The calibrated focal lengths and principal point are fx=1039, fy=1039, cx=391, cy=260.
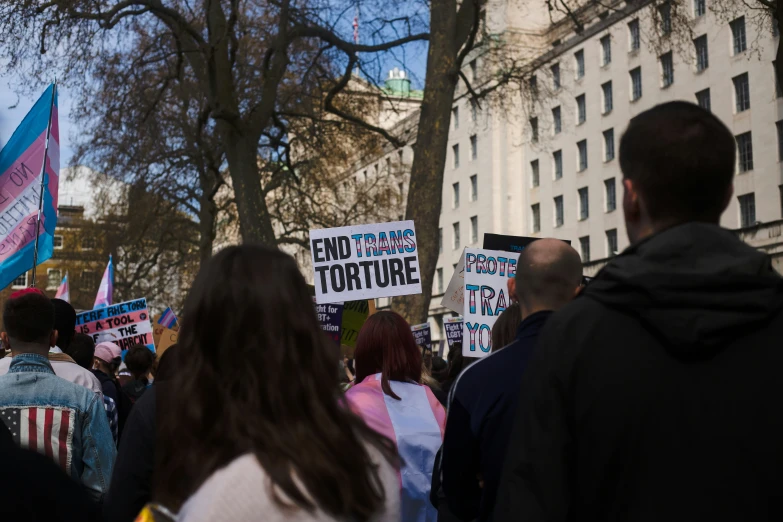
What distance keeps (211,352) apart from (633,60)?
51.0 meters

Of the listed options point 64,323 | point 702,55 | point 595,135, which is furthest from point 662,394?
point 595,135

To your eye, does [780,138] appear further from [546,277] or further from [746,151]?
[546,277]

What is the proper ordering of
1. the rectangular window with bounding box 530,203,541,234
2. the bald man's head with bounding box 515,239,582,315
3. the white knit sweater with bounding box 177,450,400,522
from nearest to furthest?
the white knit sweater with bounding box 177,450,400,522 → the bald man's head with bounding box 515,239,582,315 → the rectangular window with bounding box 530,203,541,234

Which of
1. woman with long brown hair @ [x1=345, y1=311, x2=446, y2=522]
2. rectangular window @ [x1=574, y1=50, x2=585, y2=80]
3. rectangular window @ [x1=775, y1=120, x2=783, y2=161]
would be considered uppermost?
rectangular window @ [x1=574, y1=50, x2=585, y2=80]

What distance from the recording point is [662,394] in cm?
216

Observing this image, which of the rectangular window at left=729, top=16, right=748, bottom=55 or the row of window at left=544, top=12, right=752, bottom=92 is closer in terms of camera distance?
the rectangular window at left=729, top=16, right=748, bottom=55

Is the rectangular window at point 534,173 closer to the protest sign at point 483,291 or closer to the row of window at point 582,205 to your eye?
the row of window at point 582,205

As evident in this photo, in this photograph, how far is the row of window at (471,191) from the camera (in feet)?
221

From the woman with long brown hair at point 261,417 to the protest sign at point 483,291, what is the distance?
20.5 feet

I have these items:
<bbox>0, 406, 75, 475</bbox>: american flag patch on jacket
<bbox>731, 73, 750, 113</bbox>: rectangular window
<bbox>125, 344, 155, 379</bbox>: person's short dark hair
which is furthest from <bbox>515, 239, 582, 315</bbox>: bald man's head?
<bbox>731, 73, 750, 113</bbox>: rectangular window

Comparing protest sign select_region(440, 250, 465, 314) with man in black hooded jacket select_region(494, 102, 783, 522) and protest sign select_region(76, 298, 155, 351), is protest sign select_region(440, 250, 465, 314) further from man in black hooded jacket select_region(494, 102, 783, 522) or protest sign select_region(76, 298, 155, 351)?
man in black hooded jacket select_region(494, 102, 783, 522)

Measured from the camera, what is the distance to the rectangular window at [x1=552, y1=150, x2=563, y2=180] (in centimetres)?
5803

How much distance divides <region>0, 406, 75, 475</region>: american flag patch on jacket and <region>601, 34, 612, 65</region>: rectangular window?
168ft

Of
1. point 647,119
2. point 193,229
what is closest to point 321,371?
point 647,119
